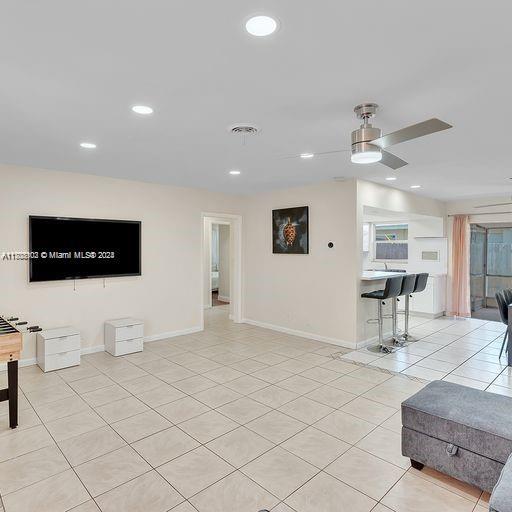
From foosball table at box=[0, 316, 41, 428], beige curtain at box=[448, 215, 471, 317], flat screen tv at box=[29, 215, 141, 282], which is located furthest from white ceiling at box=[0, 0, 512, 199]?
beige curtain at box=[448, 215, 471, 317]

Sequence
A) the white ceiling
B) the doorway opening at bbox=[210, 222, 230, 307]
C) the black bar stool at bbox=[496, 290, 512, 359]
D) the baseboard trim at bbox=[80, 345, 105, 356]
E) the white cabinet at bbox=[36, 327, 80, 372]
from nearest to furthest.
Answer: the white ceiling, the white cabinet at bbox=[36, 327, 80, 372], the black bar stool at bbox=[496, 290, 512, 359], the baseboard trim at bbox=[80, 345, 105, 356], the doorway opening at bbox=[210, 222, 230, 307]

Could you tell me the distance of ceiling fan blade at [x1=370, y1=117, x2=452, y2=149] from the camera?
196cm

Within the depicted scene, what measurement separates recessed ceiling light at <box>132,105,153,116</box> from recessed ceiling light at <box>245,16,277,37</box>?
1131 millimetres

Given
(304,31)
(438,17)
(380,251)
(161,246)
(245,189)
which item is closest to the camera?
(438,17)

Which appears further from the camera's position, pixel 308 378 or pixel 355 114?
pixel 308 378

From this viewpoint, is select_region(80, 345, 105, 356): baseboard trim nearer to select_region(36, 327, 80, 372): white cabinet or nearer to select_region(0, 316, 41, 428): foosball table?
select_region(36, 327, 80, 372): white cabinet

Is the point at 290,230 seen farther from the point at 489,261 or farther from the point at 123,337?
the point at 489,261

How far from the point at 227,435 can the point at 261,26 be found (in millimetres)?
2707

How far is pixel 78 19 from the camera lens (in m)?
1.53

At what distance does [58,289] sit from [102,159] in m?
1.86

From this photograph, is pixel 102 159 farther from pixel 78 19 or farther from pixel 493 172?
pixel 493 172

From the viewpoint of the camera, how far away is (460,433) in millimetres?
2059

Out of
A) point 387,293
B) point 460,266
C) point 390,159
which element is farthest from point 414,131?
point 460,266

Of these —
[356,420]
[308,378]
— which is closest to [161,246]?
[308,378]
